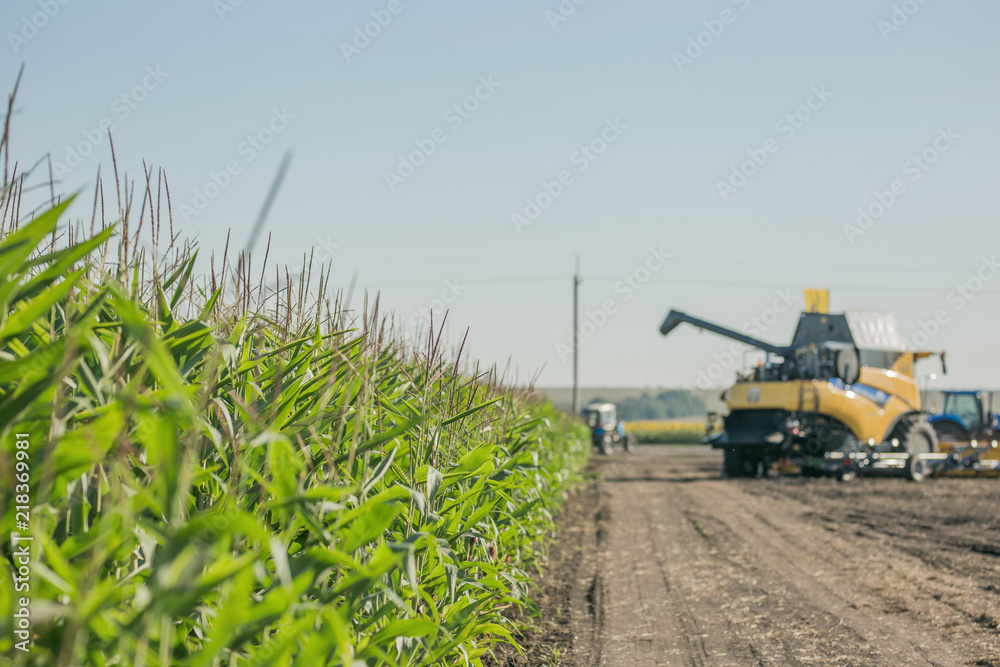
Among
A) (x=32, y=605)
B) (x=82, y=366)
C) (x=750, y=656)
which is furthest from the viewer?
(x=750, y=656)

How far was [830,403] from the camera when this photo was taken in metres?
17.1

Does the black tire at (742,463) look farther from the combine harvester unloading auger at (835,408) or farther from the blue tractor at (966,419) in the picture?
the blue tractor at (966,419)

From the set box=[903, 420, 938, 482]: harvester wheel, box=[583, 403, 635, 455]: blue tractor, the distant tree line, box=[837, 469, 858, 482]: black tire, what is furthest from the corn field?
the distant tree line

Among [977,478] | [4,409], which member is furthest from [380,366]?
[977,478]

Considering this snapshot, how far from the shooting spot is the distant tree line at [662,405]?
3159 inches

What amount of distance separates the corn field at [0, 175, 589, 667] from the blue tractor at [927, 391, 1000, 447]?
2050 cm

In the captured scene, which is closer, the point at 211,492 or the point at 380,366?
the point at 211,492

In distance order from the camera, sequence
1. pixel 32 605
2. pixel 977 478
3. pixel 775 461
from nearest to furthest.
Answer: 1. pixel 32 605
2. pixel 775 461
3. pixel 977 478

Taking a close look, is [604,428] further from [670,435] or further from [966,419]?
[670,435]

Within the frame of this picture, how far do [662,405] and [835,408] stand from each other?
67.4 meters

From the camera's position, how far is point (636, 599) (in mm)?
6699

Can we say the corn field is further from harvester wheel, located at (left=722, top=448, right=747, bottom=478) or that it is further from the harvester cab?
harvester wheel, located at (left=722, top=448, right=747, bottom=478)

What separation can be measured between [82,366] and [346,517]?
753 mm

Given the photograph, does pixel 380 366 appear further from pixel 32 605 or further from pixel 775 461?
pixel 775 461
